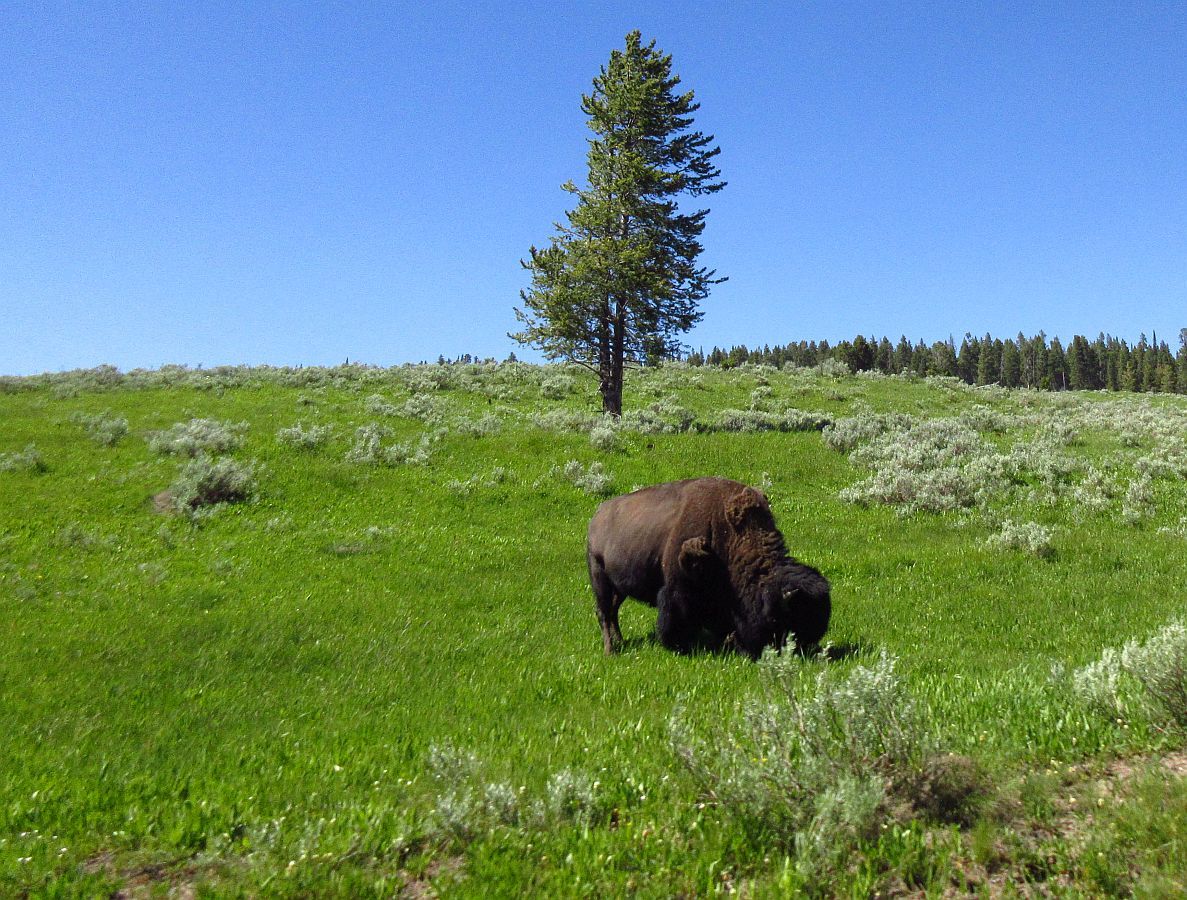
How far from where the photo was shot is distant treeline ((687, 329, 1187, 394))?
393 feet

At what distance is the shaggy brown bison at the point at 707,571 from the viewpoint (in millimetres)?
7426

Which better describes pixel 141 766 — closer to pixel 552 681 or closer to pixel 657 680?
pixel 552 681

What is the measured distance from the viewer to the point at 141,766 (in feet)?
19.3

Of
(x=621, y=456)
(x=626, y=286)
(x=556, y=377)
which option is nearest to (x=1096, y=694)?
(x=621, y=456)

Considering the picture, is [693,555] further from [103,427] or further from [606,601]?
[103,427]

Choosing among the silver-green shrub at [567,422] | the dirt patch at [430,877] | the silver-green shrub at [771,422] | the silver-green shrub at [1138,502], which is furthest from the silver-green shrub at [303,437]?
the silver-green shrub at [1138,502]

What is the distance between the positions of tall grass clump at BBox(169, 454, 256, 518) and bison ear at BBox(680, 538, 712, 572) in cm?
1394

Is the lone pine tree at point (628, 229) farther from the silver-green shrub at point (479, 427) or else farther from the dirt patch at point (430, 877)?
the dirt patch at point (430, 877)

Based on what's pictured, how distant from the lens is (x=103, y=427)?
24.2 metres

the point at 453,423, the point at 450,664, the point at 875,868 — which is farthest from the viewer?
the point at 453,423

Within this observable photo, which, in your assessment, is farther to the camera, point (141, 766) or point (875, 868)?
point (141, 766)

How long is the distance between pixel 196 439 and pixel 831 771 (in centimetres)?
2323

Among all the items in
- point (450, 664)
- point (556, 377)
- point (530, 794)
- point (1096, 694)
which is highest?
point (556, 377)

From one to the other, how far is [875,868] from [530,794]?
2.08 metres
